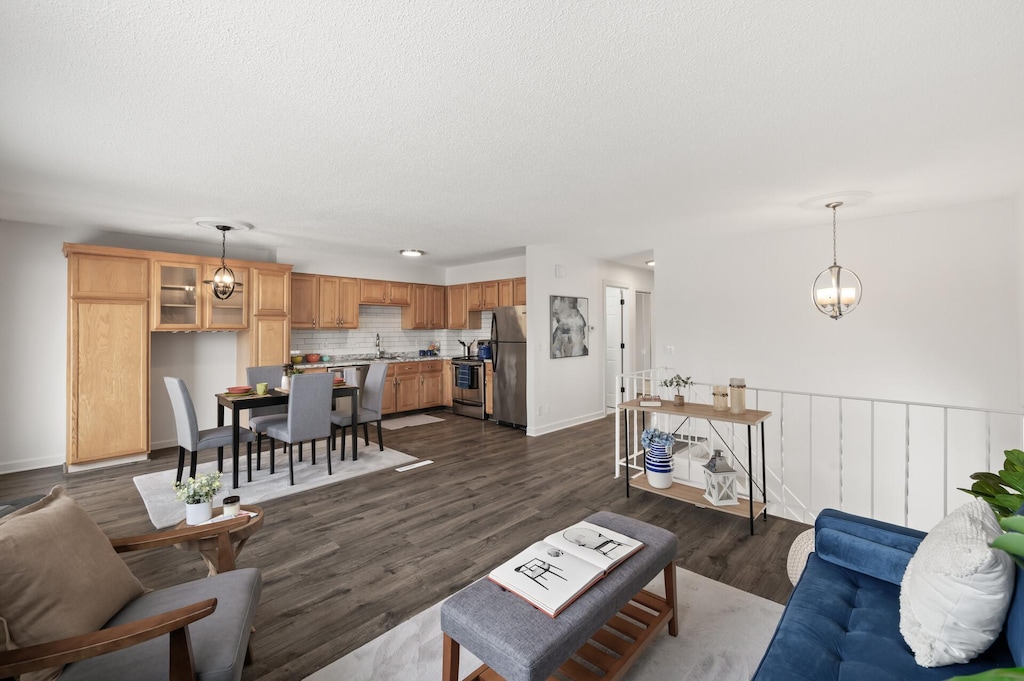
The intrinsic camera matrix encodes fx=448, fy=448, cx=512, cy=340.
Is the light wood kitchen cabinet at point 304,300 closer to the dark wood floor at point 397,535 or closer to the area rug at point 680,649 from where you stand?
the dark wood floor at point 397,535

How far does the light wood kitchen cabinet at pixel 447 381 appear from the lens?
7.50 meters

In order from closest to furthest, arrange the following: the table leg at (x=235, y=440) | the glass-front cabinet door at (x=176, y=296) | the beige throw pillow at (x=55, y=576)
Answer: the beige throw pillow at (x=55, y=576), the table leg at (x=235, y=440), the glass-front cabinet door at (x=176, y=296)

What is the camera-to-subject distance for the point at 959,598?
4.04 feet

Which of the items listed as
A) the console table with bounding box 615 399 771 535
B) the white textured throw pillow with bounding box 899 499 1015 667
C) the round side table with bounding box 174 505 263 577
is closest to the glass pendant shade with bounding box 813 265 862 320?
the console table with bounding box 615 399 771 535

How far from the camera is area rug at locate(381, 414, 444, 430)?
643 cm

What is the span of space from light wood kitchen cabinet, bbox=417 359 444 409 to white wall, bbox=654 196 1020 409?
365 cm

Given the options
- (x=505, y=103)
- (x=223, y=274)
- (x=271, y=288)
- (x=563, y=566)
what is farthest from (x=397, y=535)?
(x=271, y=288)

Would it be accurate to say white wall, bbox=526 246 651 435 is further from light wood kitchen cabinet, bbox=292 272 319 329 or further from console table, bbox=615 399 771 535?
light wood kitchen cabinet, bbox=292 272 319 329

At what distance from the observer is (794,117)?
2289 millimetres

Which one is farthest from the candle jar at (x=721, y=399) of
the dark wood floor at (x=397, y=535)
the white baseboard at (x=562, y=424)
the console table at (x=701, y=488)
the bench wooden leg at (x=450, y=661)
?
the white baseboard at (x=562, y=424)

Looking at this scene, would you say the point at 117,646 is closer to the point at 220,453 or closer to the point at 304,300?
the point at 220,453

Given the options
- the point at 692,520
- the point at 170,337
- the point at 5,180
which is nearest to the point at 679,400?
the point at 692,520

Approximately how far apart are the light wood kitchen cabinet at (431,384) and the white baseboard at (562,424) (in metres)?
2.20

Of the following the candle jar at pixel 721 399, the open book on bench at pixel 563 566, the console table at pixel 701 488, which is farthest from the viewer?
the candle jar at pixel 721 399
